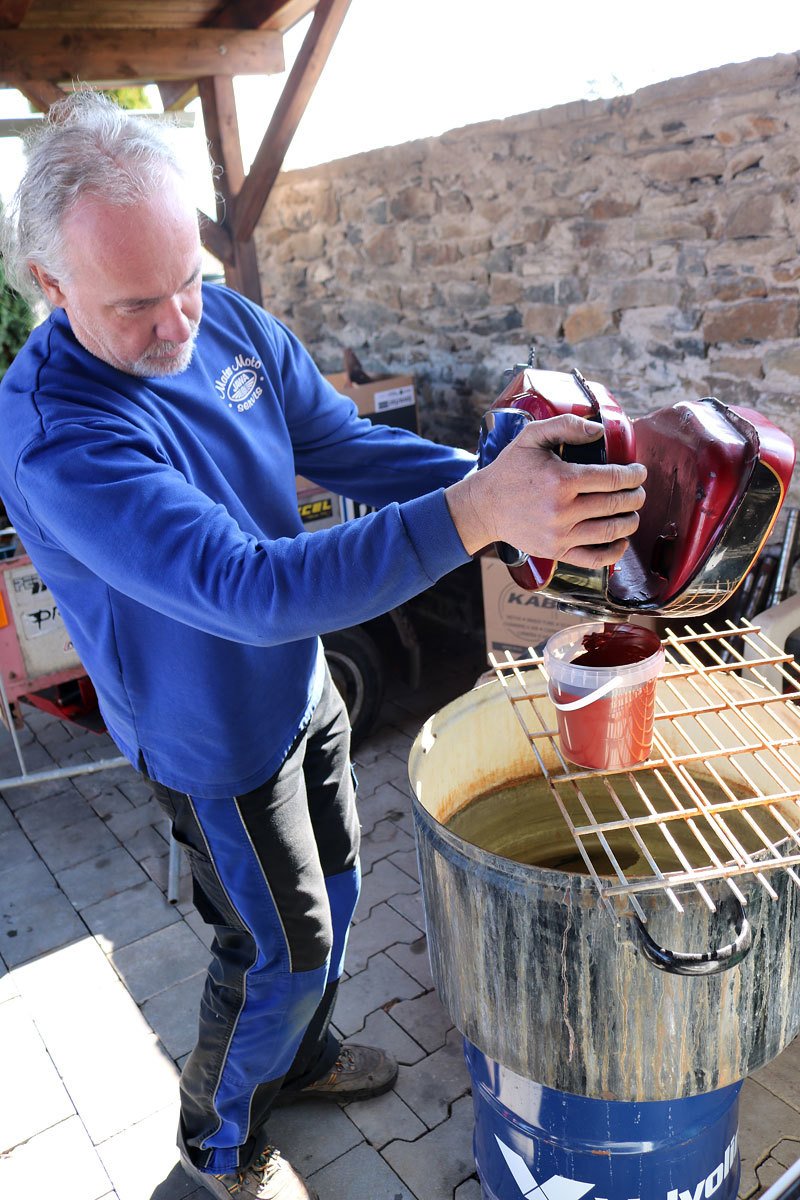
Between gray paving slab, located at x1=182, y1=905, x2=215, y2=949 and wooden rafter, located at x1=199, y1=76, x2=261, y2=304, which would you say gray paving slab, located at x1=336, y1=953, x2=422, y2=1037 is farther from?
wooden rafter, located at x1=199, y1=76, x2=261, y2=304

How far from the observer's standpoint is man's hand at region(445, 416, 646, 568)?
1.19 m

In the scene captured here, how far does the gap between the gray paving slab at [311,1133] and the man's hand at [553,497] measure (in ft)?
6.41

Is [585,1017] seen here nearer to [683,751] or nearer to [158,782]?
[683,751]

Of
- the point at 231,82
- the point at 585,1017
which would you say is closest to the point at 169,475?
the point at 585,1017

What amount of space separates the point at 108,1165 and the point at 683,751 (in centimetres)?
187

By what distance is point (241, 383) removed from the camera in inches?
77.5

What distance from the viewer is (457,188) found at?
469cm

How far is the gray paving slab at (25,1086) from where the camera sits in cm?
261

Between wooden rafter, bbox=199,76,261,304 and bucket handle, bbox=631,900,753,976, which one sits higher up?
wooden rafter, bbox=199,76,261,304

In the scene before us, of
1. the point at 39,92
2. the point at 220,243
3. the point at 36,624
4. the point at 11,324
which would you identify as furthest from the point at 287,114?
the point at 36,624

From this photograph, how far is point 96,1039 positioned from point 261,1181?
0.89 metres

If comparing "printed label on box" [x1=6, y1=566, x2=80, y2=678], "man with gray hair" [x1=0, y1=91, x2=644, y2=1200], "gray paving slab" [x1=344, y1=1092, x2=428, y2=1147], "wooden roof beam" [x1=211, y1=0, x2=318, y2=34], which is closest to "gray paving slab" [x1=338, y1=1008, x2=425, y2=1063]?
"gray paving slab" [x1=344, y1=1092, x2=428, y2=1147]

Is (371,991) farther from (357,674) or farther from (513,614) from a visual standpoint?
(513,614)

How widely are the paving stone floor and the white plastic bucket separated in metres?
1.42
